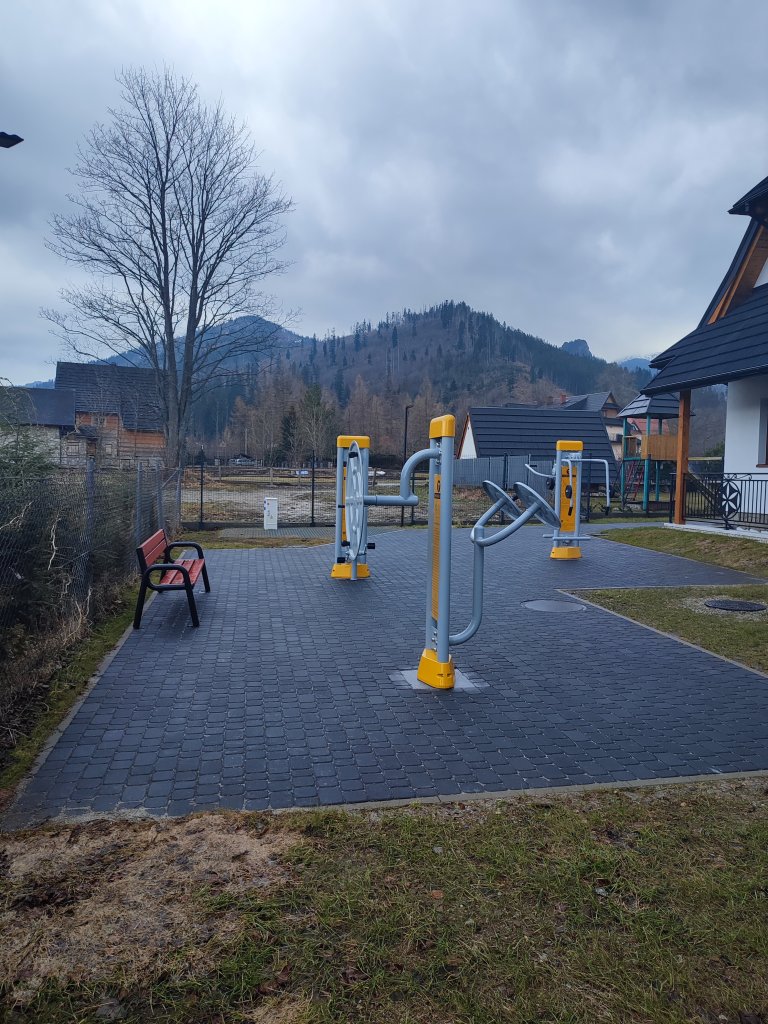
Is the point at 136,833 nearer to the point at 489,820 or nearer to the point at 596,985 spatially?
the point at 489,820

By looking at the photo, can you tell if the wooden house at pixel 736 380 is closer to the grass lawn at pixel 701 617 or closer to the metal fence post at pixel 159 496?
the grass lawn at pixel 701 617

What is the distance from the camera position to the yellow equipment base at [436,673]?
584 centimetres

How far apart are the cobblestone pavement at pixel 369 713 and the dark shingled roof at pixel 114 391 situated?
22.8m

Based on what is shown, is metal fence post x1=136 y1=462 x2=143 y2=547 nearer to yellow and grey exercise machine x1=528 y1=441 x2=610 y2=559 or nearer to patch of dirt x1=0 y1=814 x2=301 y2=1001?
yellow and grey exercise machine x1=528 y1=441 x2=610 y2=559

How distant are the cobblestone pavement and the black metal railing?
8.55 meters

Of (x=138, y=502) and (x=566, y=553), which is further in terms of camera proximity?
(x=566, y=553)

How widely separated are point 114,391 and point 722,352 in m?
34.8

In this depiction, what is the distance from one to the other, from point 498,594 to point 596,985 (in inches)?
306

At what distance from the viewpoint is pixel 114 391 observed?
4172cm

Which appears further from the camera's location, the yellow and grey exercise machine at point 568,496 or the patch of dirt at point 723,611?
the yellow and grey exercise machine at point 568,496

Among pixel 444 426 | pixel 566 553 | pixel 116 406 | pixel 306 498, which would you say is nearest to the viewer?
pixel 444 426

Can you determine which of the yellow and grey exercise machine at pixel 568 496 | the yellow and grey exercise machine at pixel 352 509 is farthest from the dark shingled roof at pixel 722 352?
the yellow and grey exercise machine at pixel 352 509

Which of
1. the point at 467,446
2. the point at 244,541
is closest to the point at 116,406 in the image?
the point at 467,446

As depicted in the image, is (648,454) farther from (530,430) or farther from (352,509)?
(352,509)
